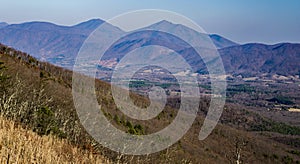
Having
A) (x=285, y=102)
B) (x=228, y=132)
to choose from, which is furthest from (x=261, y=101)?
(x=228, y=132)

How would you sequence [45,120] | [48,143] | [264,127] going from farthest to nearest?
[264,127], [45,120], [48,143]

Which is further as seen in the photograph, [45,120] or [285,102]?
[285,102]

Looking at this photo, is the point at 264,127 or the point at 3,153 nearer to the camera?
the point at 3,153

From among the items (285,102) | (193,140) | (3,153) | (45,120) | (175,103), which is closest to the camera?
(3,153)

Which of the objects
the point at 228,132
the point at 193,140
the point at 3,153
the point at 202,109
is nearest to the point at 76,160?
the point at 3,153

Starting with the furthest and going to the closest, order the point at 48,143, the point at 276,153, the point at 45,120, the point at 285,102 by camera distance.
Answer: the point at 285,102 < the point at 276,153 < the point at 45,120 < the point at 48,143

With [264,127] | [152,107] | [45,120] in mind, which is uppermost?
[45,120]

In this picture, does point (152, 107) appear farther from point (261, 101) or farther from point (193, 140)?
point (261, 101)

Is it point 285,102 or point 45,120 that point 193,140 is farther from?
point 285,102

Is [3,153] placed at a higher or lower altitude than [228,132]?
Answer: higher
